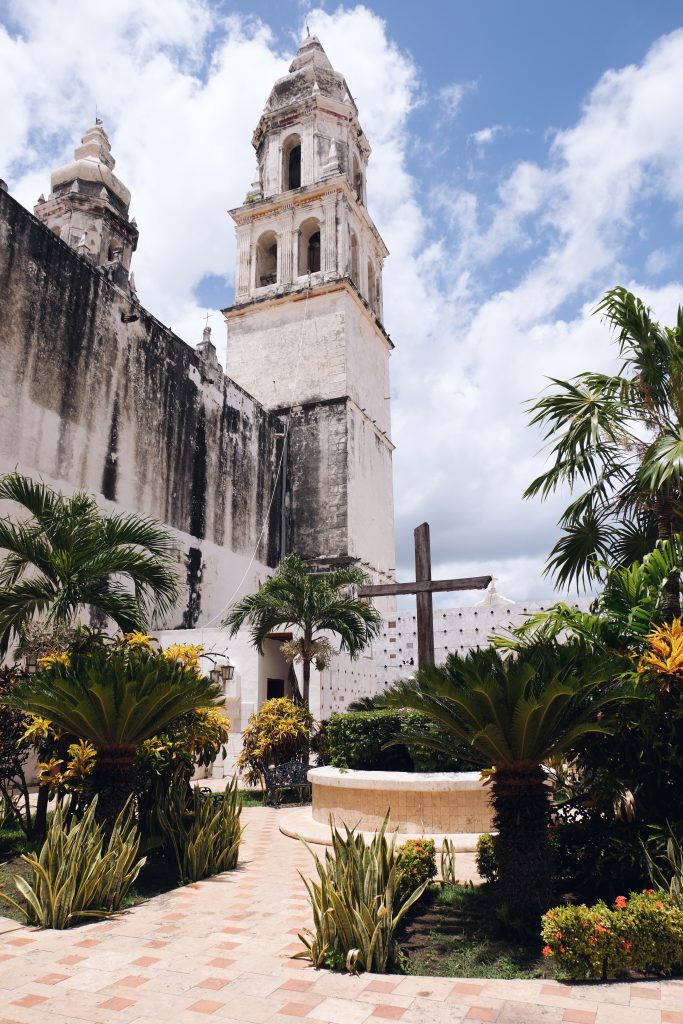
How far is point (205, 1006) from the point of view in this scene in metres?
3.64

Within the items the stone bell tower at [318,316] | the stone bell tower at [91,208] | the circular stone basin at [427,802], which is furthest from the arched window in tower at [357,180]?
the circular stone basin at [427,802]

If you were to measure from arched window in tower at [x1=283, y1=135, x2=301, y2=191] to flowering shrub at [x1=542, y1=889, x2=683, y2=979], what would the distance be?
2740cm

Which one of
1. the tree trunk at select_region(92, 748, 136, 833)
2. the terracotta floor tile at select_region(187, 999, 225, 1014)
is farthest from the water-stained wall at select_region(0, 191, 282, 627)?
the terracotta floor tile at select_region(187, 999, 225, 1014)

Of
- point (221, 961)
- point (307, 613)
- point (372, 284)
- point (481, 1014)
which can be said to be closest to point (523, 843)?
point (481, 1014)

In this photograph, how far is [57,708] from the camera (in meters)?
6.15

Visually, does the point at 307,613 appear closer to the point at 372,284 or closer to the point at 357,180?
the point at 372,284

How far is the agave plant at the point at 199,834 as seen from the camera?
6707 millimetres

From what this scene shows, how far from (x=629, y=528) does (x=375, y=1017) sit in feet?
22.3

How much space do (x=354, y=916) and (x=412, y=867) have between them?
1.17m

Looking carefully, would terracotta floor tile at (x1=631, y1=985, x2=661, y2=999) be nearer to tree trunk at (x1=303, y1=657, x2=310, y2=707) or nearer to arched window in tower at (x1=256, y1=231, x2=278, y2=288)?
tree trunk at (x1=303, y1=657, x2=310, y2=707)

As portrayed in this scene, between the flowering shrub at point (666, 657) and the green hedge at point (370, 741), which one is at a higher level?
the flowering shrub at point (666, 657)

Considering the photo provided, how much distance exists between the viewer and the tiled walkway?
348cm

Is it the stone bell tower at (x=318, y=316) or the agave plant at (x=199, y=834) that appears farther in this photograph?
the stone bell tower at (x=318, y=316)

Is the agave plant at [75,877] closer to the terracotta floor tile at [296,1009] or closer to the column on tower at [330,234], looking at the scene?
the terracotta floor tile at [296,1009]
